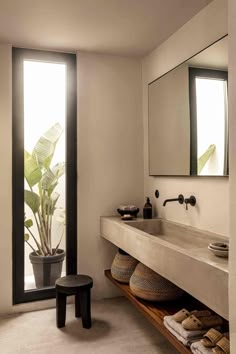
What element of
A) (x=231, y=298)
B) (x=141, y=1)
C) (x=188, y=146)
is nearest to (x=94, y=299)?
(x=188, y=146)

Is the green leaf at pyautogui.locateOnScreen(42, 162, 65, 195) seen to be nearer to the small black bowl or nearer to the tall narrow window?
the tall narrow window

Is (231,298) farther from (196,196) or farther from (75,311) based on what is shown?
(75,311)

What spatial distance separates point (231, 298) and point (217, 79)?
1.49m

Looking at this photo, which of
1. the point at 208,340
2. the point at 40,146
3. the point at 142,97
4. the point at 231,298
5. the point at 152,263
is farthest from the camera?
the point at 142,97

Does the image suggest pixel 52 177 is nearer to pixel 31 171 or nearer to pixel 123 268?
pixel 31 171

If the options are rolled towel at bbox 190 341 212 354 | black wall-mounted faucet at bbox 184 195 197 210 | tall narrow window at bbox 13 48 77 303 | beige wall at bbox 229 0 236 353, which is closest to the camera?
beige wall at bbox 229 0 236 353

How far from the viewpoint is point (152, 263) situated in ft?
6.90

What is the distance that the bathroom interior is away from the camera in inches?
86.8

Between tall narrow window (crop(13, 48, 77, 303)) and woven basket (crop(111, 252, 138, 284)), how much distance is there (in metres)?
0.48

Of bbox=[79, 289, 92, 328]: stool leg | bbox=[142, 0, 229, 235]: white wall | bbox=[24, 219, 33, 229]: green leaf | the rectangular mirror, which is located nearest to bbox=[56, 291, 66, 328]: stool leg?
bbox=[79, 289, 92, 328]: stool leg

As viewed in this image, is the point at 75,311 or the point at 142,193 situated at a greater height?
the point at 142,193

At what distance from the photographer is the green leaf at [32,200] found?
2.96 m

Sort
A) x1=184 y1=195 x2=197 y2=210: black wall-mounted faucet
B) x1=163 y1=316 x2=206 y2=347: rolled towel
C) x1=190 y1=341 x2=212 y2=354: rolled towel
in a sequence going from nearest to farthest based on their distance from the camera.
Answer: x1=190 y1=341 x2=212 y2=354: rolled towel, x1=163 y1=316 x2=206 y2=347: rolled towel, x1=184 y1=195 x2=197 y2=210: black wall-mounted faucet

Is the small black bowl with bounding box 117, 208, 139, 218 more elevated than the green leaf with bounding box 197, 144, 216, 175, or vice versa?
the green leaf with bounding box 197, 144, 216, 175
